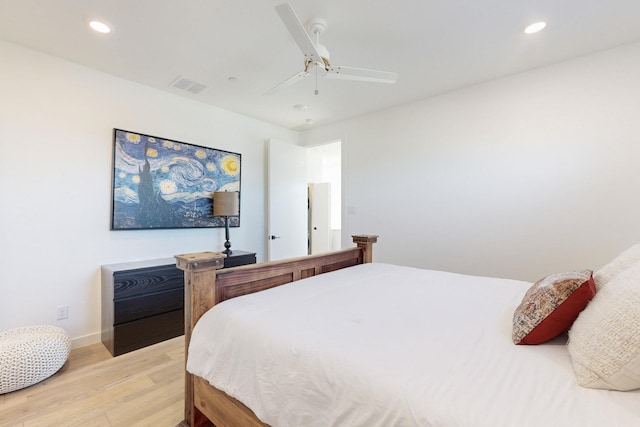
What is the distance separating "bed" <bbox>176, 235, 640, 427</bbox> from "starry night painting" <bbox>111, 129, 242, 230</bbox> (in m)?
1.91

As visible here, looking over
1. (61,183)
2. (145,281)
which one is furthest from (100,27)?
(145,281)

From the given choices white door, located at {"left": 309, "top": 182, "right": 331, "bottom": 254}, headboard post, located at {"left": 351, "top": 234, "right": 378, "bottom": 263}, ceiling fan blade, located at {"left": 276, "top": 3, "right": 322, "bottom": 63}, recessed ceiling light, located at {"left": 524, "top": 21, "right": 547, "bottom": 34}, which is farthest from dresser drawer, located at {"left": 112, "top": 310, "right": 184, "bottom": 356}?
recessed ceiling light, located at {"left": 524, "top": 21, "right": 547, "bottom": 34}

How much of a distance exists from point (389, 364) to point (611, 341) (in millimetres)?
593

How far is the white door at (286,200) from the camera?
4.07m

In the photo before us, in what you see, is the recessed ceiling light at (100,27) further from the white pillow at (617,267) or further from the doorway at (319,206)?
the doorway at (319,206)

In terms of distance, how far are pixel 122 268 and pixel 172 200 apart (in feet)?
2.88

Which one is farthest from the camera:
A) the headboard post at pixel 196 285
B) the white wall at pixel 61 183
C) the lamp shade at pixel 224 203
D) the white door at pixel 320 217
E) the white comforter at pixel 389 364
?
the white door at pixel 320 217

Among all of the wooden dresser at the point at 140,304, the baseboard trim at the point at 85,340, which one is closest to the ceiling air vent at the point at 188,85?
the wooden dresser at the point at 140,304

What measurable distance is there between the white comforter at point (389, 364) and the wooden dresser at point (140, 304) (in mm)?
1493

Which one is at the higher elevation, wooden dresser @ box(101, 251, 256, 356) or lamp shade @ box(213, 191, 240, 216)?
→ lamp shade @ box(213, 191, 240, 216)

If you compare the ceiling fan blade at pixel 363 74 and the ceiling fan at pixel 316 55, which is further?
the ceiling fan blade at pixel 363 74

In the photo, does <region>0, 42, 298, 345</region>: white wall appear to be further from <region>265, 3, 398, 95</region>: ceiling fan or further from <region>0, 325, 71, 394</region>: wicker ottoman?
<region>265, 3, 398, 95</region>: ceiling fan

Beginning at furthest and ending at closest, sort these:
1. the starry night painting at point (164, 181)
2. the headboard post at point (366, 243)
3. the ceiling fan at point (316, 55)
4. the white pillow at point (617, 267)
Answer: the starry night painting at point (164, 181) < the headboard post at point (366, 243) < the ceiling fan at point (316, 55) < the white pillow at point (617, 267)

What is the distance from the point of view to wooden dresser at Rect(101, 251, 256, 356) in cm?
246
